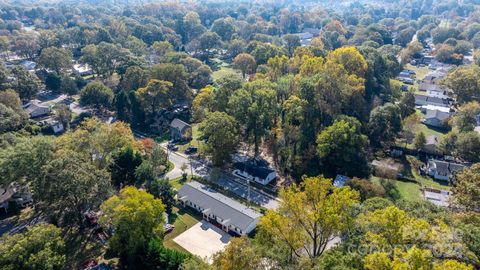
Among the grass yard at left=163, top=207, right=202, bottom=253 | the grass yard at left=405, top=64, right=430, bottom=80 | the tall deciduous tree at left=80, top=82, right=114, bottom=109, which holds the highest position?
the tall deciduous tree at left=80, top=82, right=114, bottom=109

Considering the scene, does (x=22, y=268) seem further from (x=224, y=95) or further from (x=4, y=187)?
(x=224, y=95)

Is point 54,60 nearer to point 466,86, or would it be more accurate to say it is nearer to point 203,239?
point 203,239

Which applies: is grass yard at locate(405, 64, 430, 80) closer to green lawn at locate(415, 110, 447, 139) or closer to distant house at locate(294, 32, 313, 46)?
green lawn at locate(415, 110, 447, 139)

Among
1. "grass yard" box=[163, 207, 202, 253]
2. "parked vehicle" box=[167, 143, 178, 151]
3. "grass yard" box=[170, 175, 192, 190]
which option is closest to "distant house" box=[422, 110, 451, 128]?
"grass yard" box=[170, 175, 192, 190]

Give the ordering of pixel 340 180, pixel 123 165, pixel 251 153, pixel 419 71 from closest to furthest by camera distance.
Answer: pixel 123 165 < pixel 340 180 < pixel 251 153 < pixel 419 71

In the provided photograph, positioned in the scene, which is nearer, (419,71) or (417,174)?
(417,174)

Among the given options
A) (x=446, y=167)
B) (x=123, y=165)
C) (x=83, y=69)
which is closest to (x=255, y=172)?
(x=123, y=165)

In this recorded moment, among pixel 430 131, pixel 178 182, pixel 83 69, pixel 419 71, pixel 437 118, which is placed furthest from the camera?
pixel 419 71
